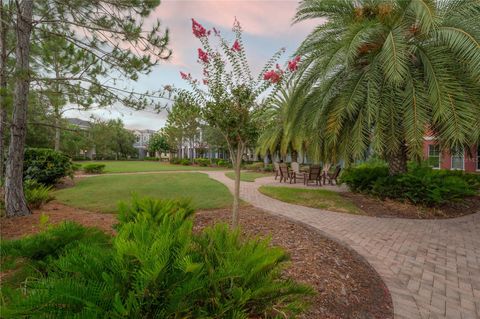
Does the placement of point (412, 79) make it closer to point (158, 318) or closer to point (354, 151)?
point (354, 151)

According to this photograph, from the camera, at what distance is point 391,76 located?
5.56 m

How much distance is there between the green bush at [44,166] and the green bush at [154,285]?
11150 millimetres

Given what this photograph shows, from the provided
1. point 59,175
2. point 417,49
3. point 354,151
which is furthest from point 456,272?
point 59,175

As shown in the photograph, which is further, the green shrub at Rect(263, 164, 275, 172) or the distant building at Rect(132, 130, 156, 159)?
the distant building at Rect(132, 130, 156, 159)

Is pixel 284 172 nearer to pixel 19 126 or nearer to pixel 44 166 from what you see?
pixel 44 166

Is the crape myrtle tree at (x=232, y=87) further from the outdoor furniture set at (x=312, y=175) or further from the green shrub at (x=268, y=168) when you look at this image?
the green shrub at (x=268, y=168)

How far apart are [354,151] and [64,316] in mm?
7092

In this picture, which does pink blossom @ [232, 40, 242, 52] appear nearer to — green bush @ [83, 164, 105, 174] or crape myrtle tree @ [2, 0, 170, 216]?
crape myrtle tree @ [2, 0, 170, 216]

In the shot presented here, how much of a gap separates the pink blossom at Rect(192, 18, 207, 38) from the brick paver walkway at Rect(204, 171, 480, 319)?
448cm

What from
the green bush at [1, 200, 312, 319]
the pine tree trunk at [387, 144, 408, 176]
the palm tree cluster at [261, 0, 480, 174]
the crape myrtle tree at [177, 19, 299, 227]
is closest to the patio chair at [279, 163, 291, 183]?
the palm tree cluster at [261, 0, 480, 174]

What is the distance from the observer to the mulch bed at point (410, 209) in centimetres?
714

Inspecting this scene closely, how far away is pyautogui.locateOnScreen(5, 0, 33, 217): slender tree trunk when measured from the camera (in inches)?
203

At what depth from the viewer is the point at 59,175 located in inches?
459

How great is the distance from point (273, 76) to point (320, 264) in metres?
2.96
